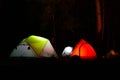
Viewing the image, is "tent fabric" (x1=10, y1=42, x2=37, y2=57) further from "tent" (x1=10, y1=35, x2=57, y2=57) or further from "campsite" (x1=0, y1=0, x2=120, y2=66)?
Answer: "campsite" (x1=0, y1=0, x2=120, y2=66)

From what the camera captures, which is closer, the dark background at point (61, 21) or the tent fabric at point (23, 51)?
the tent fabric at point (23, 51)

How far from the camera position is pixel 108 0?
1952 cm

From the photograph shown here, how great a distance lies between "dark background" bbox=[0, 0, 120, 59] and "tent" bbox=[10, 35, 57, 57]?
7.51m

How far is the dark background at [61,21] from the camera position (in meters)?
21.3

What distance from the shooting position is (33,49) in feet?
39.4

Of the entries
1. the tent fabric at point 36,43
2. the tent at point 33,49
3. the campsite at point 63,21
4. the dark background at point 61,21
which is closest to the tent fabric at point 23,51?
the tent at point 33,49

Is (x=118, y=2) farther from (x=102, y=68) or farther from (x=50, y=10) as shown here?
(x=102, y=68)

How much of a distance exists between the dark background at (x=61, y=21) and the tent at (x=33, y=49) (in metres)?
7.51

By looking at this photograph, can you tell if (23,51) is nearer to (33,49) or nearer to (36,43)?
(33,49)

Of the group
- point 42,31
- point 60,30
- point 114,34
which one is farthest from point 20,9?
point 114,34

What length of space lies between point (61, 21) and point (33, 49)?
1233cm

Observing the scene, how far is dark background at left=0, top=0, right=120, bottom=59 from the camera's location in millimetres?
21344

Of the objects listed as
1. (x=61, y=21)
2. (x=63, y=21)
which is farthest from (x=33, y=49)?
(x=61, y=21)

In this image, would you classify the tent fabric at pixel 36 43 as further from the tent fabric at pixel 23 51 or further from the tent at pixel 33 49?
the tent fabric at pixel 23 51
